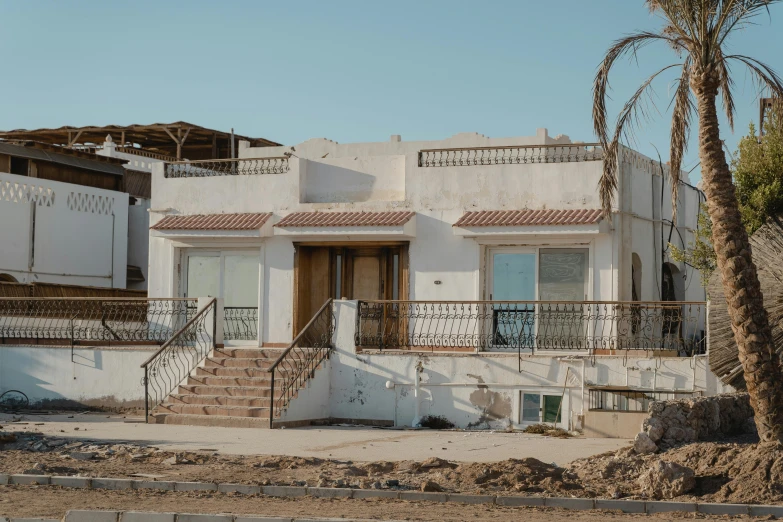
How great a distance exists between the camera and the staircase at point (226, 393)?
19.3 metres


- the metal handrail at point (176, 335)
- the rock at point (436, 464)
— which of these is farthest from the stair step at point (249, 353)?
the rock at point (436, 464)

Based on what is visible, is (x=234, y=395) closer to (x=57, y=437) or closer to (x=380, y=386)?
(x=380, y=386)

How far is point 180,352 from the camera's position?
2188 cm

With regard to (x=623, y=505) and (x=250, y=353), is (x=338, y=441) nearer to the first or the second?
(x=250, y=353)

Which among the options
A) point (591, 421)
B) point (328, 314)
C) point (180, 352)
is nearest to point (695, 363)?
point (591, 421)

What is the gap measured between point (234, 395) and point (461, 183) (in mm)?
6192

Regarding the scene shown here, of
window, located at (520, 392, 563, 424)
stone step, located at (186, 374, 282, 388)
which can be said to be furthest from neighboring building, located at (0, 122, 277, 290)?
window, located at (520, 392, 563, 424)

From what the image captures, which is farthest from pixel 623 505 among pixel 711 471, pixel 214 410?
pixel 214 410

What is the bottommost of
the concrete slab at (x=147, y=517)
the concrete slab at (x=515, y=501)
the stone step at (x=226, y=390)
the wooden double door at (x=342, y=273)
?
the concrete slab at (x=515, y=501)

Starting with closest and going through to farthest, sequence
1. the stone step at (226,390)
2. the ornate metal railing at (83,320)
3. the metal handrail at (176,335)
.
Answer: the stone step at (226,390) < the metal handrail at (176,335) < the ornate metal railing at (83,320)

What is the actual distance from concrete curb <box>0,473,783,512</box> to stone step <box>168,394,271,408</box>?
293 inches

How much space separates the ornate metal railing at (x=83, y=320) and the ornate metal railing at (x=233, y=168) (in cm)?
301

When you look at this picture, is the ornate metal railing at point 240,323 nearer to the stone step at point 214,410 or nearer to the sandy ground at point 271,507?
the stone step at point 214,410

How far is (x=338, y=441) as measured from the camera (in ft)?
55.6
